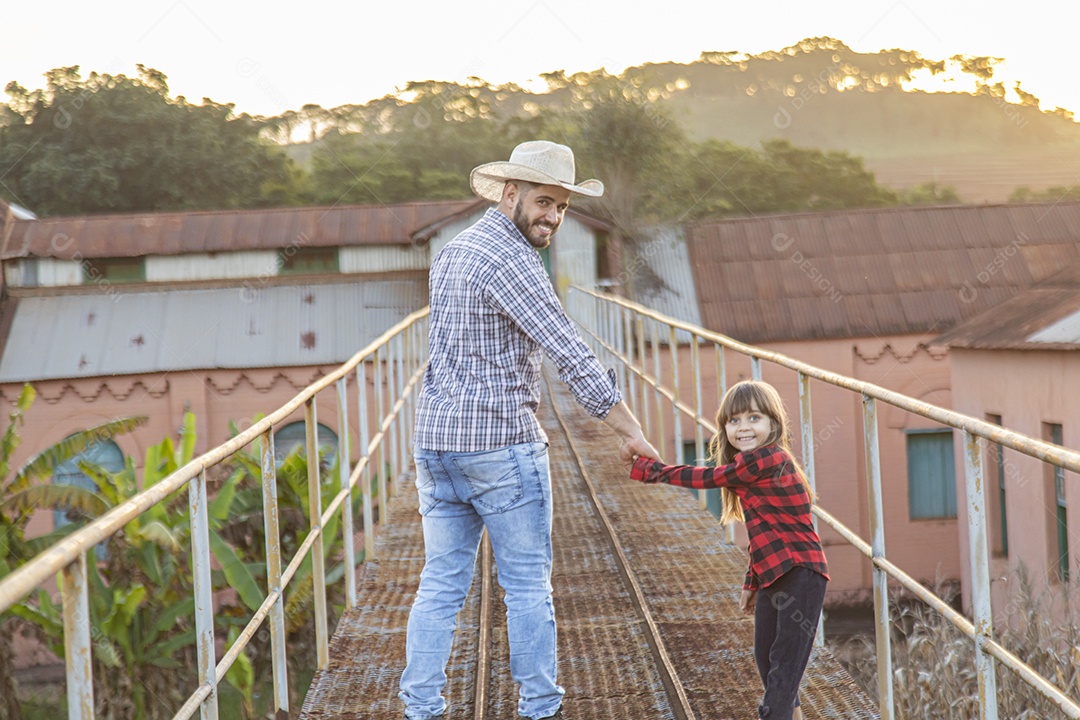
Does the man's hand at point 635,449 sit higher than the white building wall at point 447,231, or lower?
lower

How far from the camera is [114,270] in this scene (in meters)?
24.0

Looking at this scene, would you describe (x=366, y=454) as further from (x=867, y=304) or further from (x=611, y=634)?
(x=867, y=304)

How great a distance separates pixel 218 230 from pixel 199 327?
2.70 m

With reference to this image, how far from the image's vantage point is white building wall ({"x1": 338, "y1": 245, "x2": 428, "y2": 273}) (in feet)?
79.2

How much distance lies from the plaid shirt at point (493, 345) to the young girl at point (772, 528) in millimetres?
370

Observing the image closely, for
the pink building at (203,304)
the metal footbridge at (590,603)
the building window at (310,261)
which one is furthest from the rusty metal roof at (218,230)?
the metal footbridge at (590,603)

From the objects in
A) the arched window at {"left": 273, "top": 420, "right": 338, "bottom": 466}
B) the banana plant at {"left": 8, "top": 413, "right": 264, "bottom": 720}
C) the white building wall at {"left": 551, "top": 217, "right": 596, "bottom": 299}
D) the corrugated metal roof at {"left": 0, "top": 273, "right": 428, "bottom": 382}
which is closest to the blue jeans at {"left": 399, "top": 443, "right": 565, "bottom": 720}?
the banana plant at {"left": 8, "top": 413, "right": 264, "bottom": 720}

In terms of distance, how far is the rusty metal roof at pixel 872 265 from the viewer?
21.9 m

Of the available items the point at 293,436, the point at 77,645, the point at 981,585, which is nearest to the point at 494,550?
the point at 981,585

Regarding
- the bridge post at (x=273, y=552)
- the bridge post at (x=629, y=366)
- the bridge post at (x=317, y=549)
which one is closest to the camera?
the bridge post at (x=273, y=552)

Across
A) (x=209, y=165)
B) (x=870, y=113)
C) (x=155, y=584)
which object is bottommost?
(x=155, y=584)

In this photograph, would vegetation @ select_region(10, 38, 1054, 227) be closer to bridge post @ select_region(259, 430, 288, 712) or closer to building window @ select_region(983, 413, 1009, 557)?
building window @ select_region(983, 413, 1009, 557)

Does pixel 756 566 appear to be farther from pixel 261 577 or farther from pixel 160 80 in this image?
pixel 160 80

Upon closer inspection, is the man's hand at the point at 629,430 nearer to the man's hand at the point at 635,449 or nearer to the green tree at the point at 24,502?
the man's hand at the point at 635,449
